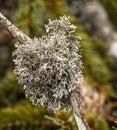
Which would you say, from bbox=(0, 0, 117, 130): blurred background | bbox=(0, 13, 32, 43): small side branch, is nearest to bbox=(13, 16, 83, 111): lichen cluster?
bbox=(0, 13, 32, 43): small side branch

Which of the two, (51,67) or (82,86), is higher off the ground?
(82,86)

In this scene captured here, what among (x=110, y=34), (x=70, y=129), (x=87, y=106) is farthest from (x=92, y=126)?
(x=110, y=34)

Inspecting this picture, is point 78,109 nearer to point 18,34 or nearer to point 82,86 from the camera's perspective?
point 18,34

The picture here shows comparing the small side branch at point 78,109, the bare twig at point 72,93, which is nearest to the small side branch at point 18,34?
the bare twig at point 72,93

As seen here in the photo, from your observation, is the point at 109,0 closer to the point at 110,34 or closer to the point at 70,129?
the point at 70,129

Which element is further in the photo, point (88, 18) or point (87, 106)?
point (88, 18)

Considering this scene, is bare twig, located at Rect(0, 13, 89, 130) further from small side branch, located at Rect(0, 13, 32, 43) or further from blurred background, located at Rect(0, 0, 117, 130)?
blurred background, located at Rect(0, 0, 117, 130)

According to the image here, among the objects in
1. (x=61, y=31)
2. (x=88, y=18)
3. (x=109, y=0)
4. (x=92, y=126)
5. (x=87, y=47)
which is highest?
(x=88, y=18)

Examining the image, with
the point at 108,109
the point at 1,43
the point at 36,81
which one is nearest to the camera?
the point at 36,81

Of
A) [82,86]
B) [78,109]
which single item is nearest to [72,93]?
[78,109]
